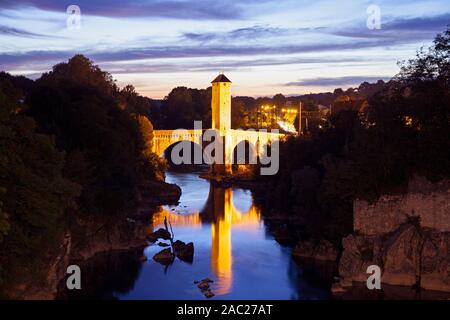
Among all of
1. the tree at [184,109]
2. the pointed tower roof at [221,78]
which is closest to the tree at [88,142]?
the pointed tower roof at [221,78]

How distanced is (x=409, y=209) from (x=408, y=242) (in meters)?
1.18

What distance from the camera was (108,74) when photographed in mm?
59875

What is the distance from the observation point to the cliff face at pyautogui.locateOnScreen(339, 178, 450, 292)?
22.0 m

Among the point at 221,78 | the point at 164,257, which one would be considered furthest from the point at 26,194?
the point at 221,78

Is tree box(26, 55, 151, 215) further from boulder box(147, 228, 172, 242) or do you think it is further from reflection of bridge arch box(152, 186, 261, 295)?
reflection of bridge arch box(152, 186, 261, 295)

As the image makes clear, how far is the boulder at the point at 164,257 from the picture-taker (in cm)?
2667

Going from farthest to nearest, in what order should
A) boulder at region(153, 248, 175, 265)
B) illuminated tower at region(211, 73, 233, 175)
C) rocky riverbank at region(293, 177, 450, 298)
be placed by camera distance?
illuminated tower at region(211, 73, 233, 175), boulder at region(153, 248, 175, 265), rocky riverbank at region(293, 177, 450, 298)

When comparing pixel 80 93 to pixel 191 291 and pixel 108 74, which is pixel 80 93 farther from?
pixel 108 74

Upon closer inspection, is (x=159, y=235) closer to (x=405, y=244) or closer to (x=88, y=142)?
(x=88, y=142)

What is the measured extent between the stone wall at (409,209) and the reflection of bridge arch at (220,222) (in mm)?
5084

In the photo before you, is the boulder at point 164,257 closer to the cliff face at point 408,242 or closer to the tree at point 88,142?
the tree at point 88,142

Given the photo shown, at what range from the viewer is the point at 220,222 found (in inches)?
1454

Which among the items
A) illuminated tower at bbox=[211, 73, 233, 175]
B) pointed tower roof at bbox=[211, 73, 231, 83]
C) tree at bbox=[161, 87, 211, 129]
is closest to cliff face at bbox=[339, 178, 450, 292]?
illuminated tower at bbox=[211, 73, 233, 175]
